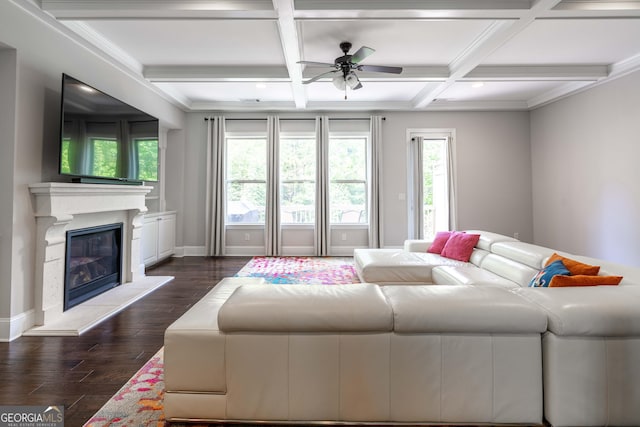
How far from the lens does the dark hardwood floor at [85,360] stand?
172 centimetres

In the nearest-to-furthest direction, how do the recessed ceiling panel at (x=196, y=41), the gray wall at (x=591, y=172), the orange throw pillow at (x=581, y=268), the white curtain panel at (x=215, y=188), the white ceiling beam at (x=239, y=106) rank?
the orange throw pillow at (x=581, y=268) < the recessed ceiling panel at (x=196, y=41) < the gray wall at (x=591, y=172) < the white ceiling beam at (x=239, y=106) < the white curtain panel at (x=215, y=188)

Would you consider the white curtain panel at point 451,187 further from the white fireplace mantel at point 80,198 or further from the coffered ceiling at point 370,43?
the white fireplace mantel at point 80,198

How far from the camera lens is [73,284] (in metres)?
3.12

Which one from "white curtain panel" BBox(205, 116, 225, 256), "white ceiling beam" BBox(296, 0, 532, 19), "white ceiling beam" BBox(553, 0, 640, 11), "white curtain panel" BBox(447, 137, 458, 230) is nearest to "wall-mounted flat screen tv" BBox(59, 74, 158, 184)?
"white curtain panel" BBox(205, 116, 225, 256)

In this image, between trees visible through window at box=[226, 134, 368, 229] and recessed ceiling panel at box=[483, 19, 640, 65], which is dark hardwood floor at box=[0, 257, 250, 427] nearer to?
trees visible through window at box=[226, 134, 368, 229]

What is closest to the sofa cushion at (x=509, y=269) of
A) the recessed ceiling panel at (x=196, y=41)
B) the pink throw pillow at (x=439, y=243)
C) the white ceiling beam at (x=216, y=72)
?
the pink throw pillow at (x=439, y=243)

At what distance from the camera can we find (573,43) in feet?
11.7

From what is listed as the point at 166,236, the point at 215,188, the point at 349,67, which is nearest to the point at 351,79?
the point at 349,67

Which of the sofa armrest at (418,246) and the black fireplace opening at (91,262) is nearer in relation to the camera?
the black fireplace opening at (91,262)

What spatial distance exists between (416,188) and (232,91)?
3880mm

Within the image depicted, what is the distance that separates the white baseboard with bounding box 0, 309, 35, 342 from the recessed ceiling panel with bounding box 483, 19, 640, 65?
5642mm

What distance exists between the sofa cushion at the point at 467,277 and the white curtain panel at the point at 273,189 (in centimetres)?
344

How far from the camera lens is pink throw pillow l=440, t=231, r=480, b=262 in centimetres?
354

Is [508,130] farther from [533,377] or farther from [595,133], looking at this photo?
[533,377]
